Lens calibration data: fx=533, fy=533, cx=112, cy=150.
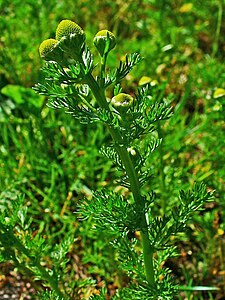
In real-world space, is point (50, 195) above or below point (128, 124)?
below

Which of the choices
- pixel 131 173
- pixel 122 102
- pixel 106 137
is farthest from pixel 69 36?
pixel 106 137

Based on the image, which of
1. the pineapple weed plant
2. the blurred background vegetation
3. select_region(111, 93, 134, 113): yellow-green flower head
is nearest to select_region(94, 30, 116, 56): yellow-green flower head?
the pineapple weed plant

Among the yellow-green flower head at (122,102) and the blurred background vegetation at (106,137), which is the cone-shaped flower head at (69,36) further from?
the blurred background vegetation at (106,137)

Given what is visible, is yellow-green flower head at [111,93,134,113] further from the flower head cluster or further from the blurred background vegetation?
the blurred background vegetation

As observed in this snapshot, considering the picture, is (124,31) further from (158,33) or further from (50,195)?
(50,195)

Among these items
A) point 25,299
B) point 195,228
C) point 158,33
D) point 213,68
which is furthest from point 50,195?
point 158,33

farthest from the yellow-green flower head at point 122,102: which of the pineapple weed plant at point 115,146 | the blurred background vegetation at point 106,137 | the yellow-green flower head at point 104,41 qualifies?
the blurred background vegetation at point 106,137

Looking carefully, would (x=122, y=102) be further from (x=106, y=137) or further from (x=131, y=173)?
(x=106, y=137)
